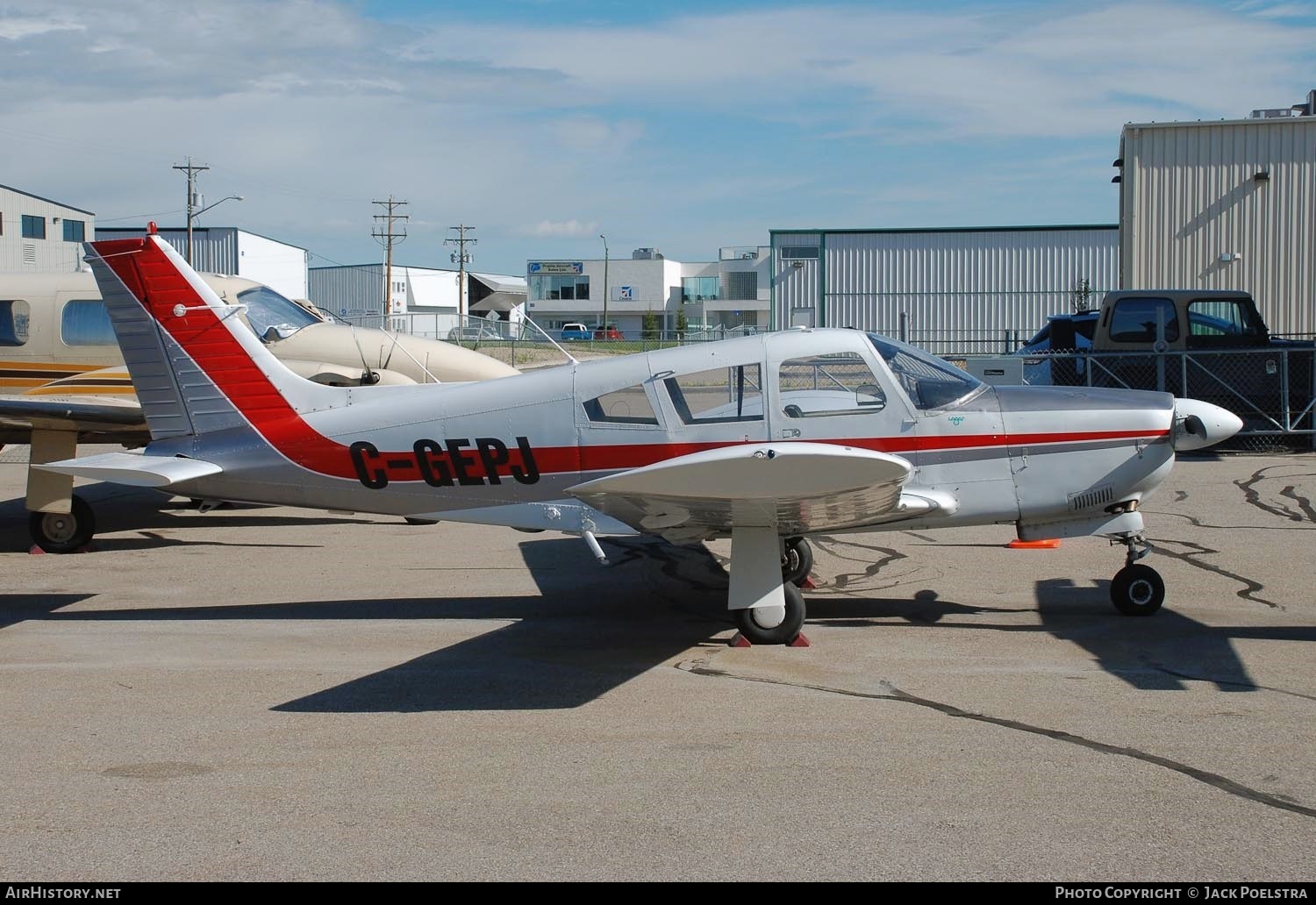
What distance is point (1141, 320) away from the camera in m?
18.6

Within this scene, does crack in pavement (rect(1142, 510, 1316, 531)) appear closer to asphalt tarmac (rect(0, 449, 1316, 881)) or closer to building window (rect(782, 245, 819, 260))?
asphalt tarmac (rect(0, 449, 1316, 881))

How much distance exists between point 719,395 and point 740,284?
92271 mm

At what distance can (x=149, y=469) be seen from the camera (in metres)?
8.23

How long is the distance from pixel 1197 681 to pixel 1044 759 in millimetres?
1777

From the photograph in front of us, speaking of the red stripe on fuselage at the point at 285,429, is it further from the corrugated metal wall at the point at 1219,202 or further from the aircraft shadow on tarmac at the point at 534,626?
the corrugated metal wall at the point at 1219,202

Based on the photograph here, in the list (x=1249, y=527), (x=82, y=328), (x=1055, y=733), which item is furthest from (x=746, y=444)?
(x=82, y=328)

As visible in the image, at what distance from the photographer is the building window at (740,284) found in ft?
324

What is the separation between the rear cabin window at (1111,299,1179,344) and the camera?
1841cm

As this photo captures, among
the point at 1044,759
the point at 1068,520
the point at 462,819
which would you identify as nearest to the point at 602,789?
the point at 462,819

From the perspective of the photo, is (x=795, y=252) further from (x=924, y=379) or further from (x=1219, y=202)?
(x=924, y=379)
